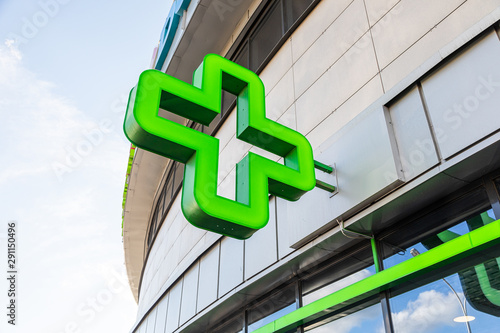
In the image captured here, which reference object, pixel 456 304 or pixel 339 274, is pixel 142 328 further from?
pixel 456 304

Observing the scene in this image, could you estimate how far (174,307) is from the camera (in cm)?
980

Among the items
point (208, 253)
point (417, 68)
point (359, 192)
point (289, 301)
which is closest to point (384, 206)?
point (359, 192)

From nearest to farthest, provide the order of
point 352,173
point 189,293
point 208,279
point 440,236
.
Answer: point 440,236, point 352,173, point 208,279, point 189,293

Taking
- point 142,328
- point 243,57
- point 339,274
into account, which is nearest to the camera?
point 339,274

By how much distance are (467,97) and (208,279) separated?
588cm

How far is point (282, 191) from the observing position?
4527mm

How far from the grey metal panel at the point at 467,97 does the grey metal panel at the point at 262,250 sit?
119 inches

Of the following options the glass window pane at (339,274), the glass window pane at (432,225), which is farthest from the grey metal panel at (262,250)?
the glass window pane at (432,225)

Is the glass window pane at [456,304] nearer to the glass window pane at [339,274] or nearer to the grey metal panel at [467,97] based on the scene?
the glass window pane at [339,274]

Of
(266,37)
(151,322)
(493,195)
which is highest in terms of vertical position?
(266,37)

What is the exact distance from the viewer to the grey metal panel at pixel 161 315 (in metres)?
10.4

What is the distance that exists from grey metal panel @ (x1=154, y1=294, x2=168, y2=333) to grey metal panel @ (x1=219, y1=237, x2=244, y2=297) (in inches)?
142

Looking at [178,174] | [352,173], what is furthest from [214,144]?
[178,174]

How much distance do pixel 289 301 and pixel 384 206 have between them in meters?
2.41
